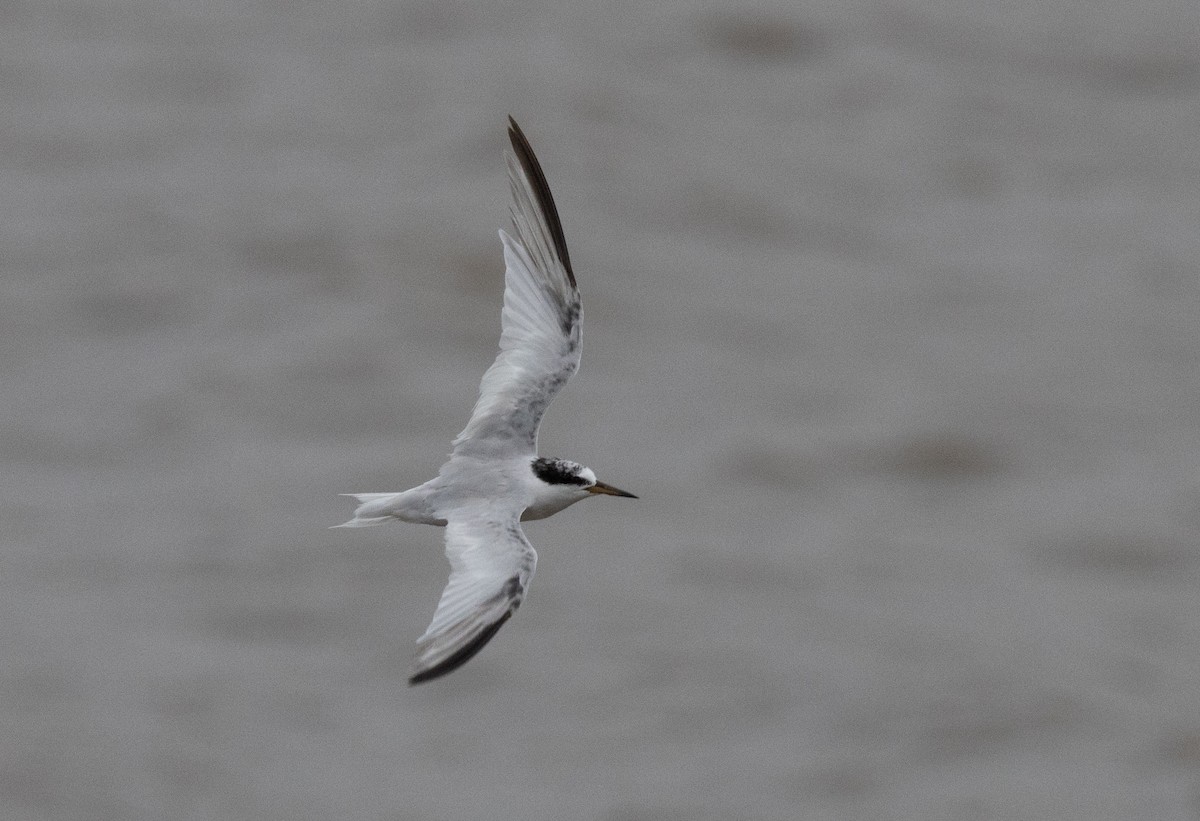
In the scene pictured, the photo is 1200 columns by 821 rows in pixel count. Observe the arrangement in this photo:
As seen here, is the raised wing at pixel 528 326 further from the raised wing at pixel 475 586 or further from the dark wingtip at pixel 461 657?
the dark wingtip at pixel 461 657

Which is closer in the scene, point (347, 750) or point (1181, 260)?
point (347, 750)

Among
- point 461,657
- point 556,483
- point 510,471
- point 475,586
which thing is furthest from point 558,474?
point 461,657

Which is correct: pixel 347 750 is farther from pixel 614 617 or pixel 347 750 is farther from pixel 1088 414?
pixel 1088 414

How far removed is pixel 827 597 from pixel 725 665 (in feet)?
4.84

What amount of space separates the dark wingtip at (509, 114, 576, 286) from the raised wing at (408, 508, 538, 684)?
161cm

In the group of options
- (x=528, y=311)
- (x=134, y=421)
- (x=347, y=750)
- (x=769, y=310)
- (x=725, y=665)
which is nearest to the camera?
(x=528, y=311)

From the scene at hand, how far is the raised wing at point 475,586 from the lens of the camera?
25.6 ft

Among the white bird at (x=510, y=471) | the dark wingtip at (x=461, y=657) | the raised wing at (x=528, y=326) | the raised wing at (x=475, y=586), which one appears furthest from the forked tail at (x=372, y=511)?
the dark wingtip at (x=461, y=657)

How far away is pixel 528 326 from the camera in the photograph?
389 inches

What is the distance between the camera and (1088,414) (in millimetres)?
24609

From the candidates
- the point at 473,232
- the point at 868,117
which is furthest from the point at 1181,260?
the point at 473,232

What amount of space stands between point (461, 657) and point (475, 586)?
549mm

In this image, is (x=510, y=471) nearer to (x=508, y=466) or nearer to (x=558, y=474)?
(x=508, y=466)

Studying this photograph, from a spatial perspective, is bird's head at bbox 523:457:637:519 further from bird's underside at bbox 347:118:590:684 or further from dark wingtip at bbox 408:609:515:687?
dark wingtip at bbox 408:609:515:687
